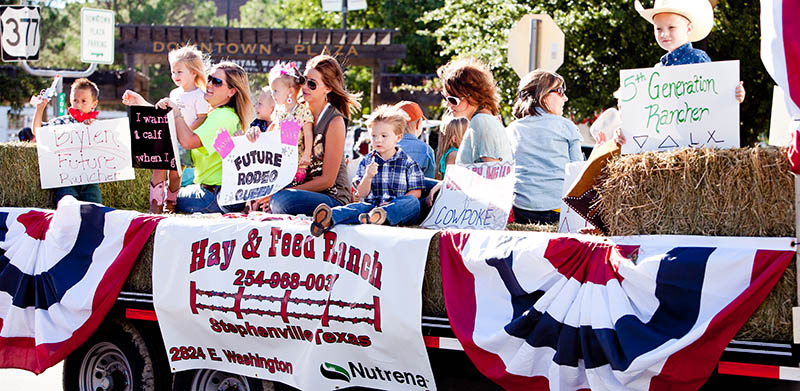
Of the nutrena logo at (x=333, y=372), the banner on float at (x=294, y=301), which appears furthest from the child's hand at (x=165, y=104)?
the nutrena logo at (x=333, y=372)

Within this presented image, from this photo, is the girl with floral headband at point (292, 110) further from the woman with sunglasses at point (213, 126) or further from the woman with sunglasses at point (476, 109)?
the woman with sunglasses at point (476, 109)

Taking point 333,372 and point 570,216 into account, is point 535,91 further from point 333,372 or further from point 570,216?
point 333,372

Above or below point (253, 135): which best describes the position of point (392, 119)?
above

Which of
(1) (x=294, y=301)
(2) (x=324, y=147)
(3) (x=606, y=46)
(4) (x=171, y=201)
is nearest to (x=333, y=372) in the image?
(1) (x=294, y=301)

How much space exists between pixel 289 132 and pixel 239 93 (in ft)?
3.71

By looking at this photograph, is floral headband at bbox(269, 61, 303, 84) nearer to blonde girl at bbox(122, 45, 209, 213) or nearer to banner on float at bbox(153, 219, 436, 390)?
blonde girl at bbox(122, 45, 209, 213)

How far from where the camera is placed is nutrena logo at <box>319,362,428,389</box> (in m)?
4.34

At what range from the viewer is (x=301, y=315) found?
4527 millimetres

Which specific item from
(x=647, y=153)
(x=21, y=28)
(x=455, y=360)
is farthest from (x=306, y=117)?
(x=21, y=28)

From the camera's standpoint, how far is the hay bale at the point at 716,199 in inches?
140

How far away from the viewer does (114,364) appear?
207 inches

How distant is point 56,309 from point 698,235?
3.48 meters

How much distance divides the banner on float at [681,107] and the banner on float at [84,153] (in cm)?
353

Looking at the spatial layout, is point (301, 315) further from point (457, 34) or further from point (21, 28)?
point (457, 34)
